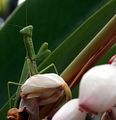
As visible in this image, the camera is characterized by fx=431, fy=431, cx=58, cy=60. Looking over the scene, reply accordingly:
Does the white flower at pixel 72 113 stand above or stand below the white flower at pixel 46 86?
below

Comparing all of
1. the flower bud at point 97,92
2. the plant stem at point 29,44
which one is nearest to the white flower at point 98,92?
the flower bud at point 97,92

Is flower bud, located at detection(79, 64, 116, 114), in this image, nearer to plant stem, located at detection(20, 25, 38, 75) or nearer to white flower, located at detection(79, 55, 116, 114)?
white flower, located at detection(79, 55, 116, 114)

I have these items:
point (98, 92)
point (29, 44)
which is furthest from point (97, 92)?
point (29, 44)

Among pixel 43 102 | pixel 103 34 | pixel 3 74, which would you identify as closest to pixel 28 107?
pixel 43 102

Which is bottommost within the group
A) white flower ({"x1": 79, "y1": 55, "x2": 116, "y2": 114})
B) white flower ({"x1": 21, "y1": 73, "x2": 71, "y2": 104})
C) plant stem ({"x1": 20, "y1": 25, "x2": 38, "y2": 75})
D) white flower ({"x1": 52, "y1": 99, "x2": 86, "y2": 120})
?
plant stem ({"x1": 20, "y1": 25, "x2": 38, "y2": 75})

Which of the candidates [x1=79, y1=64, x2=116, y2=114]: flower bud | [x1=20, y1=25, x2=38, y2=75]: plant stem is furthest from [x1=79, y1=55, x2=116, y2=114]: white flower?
[x1=20, y1=25, x2=38, y2=75]: plant stem

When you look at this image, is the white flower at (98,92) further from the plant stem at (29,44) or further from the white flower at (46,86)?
the plant stem at (29,44)
